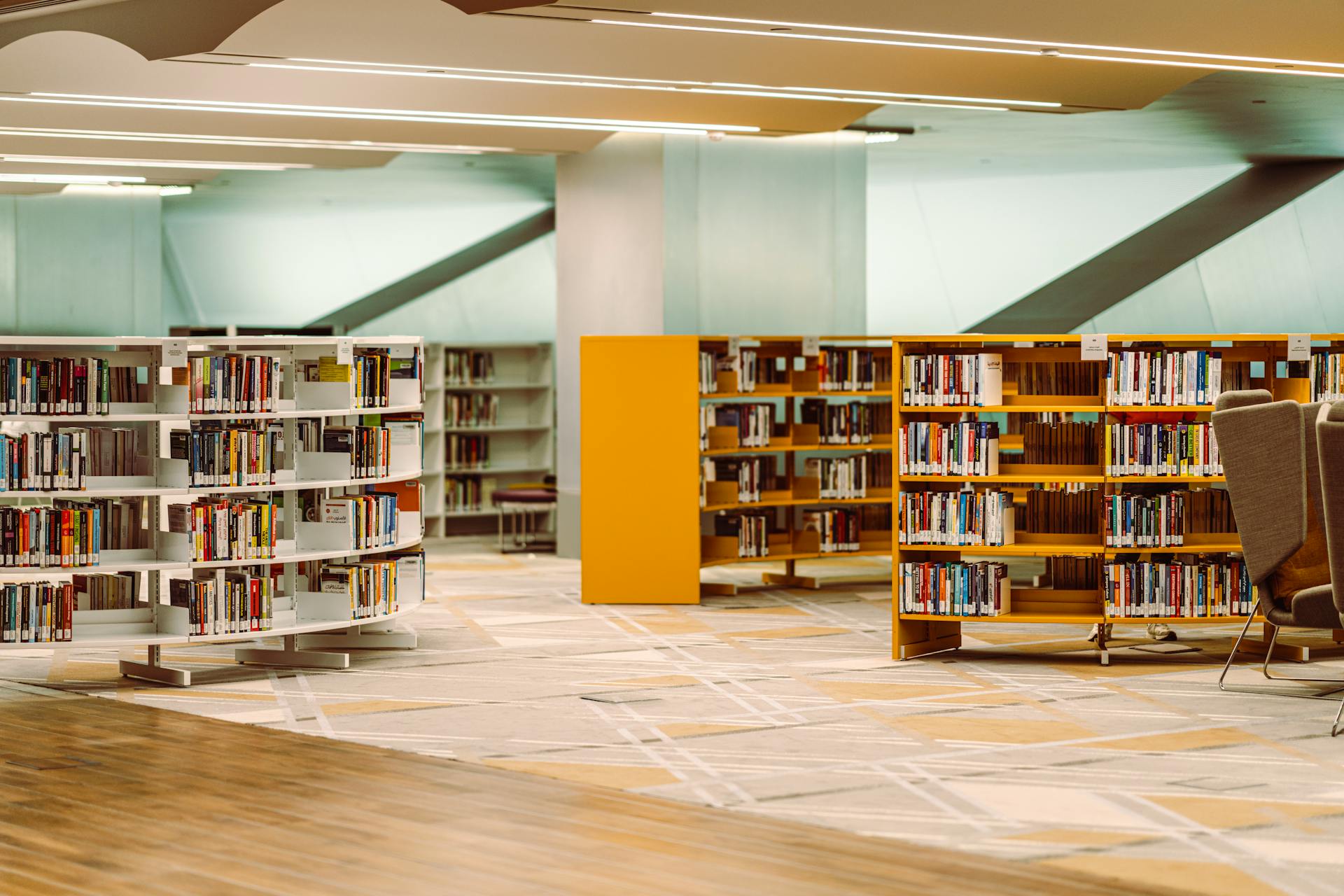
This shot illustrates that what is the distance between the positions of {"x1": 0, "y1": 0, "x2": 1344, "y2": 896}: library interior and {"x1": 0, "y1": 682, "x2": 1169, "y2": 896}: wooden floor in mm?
26

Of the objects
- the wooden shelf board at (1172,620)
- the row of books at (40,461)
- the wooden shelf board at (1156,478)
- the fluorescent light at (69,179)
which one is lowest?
the wooden shelf board at (1172,620)

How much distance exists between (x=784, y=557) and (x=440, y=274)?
8.18 m

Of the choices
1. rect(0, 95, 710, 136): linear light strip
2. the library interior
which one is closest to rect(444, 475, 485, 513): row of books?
the library interior

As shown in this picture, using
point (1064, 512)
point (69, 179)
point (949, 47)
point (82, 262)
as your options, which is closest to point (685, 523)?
point (1064, 512)

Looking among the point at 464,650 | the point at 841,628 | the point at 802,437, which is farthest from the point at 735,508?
the point at 464,650

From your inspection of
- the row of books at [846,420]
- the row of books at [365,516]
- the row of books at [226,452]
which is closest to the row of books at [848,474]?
the row of books at [846,420]

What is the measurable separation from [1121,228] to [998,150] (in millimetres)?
2562

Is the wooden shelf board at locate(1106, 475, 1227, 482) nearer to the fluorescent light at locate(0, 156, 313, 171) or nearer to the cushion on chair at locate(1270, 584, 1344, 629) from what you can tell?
the cushion on chair at locate(1270, 584, 1344, 629)

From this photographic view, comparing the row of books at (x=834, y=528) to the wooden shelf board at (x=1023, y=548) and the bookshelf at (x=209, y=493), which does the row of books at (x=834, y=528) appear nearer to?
the wooden shelf board at (x=1023, y=548)

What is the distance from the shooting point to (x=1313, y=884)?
15.6 feet

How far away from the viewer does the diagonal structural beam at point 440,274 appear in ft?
60.6

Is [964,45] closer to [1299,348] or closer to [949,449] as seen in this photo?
[949,449]

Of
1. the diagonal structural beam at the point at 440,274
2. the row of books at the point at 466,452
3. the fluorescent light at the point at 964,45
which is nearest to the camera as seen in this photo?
the fluorescent light at the point at 964,45

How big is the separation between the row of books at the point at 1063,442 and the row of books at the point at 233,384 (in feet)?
12.8
